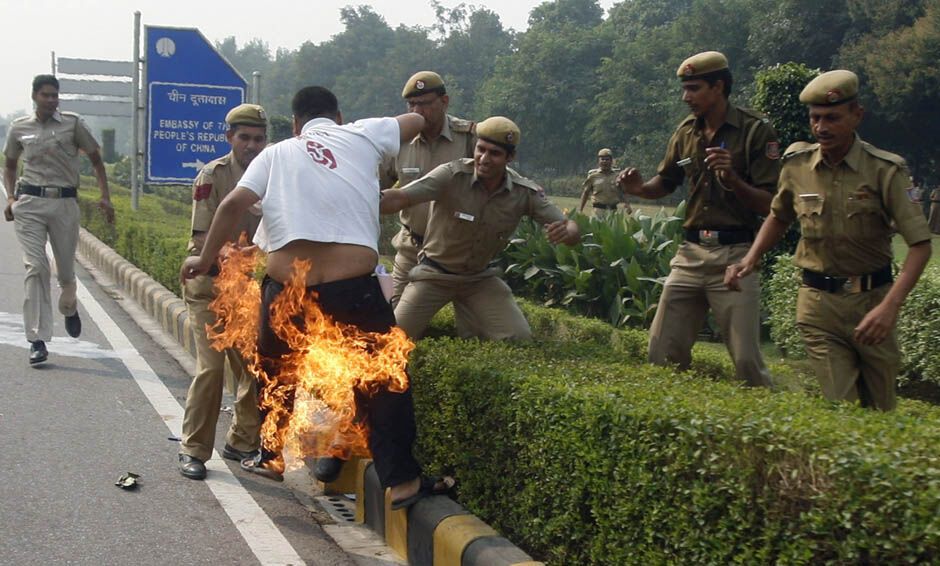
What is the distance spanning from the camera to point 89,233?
2127cm

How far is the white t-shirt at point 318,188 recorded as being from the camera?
4902 mm

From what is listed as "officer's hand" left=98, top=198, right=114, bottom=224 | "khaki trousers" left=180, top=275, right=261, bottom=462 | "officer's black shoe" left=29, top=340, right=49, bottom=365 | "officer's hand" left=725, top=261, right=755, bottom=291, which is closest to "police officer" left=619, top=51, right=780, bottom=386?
"officer's hand" left=725, top=261, right=755, bottom=291

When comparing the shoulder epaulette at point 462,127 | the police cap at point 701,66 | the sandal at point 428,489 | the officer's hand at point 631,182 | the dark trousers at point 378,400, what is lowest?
the sandal at point 428,489

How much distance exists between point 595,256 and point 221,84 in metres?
6.10

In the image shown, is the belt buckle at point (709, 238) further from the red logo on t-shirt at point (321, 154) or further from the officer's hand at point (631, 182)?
the red logo on t-shirt at point (321, 154)

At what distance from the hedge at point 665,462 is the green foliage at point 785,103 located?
613cm

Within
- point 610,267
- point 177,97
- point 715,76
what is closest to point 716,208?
point 715,76

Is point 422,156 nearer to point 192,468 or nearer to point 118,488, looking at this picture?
point 192,468

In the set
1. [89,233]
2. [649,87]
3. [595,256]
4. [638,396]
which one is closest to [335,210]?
[638,396]

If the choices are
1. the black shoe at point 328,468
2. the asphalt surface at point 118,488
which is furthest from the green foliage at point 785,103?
the black shoe at point 328,468

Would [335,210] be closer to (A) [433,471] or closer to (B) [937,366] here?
(A) [433,471]

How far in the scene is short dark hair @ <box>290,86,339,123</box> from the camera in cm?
528

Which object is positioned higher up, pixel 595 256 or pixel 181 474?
pixel 595 256

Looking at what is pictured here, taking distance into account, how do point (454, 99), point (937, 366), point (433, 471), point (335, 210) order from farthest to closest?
point (454, 99)
point (937, 366)
point (433, 471)
point (335, 210)
